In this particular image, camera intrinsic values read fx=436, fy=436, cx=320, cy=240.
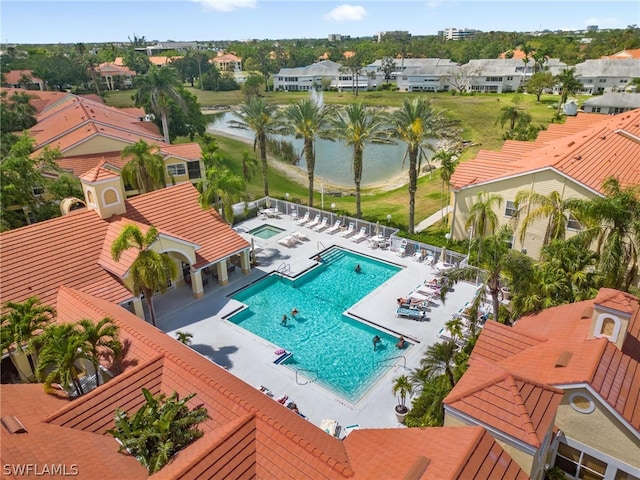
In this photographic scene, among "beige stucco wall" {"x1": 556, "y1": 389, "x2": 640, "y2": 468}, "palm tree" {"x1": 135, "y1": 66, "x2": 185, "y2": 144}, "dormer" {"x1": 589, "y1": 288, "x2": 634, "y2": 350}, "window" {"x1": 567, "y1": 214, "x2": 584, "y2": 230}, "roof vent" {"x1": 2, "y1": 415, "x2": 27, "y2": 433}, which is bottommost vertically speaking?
"beige stucco wall" {"x1": 556, "y1": 389, "x2": 640, "y2": 468}

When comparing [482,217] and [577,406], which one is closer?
[577,406]

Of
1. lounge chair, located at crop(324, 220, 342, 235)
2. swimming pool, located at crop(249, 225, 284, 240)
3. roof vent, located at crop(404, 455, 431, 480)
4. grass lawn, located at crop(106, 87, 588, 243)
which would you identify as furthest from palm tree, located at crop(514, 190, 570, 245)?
swimming pool, located at crop(249, 225, 284, 240)

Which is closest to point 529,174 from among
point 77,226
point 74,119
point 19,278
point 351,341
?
point 351,341

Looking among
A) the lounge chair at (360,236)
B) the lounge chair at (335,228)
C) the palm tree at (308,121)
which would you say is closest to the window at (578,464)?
the lounge chair at (360,236)

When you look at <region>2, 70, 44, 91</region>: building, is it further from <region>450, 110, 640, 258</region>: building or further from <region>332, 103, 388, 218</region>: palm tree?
<region>450, 110, 640, 258</region>: building

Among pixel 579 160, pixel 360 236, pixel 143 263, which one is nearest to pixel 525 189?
pixel 579 160

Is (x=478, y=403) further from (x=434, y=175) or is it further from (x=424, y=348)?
(x=434, y=175)

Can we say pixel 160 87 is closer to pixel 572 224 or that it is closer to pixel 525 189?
pixel 525 189
